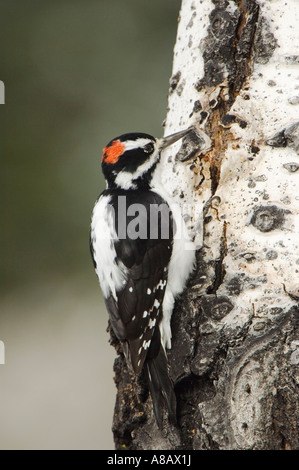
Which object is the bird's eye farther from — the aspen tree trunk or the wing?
the wing

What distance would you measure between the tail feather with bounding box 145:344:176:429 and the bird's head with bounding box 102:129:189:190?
81cm

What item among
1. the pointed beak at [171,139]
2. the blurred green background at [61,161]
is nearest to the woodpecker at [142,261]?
the pointed beak at [171,139]

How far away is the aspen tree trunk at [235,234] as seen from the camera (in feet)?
5.85

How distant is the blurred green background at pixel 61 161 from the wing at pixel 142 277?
2.34 metres

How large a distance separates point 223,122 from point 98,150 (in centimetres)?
262

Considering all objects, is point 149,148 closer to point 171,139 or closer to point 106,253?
point 171,139

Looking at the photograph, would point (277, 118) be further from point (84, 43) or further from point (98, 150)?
point (84, 43)

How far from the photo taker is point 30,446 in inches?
167

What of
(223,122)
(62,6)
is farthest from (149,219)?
(62,6)

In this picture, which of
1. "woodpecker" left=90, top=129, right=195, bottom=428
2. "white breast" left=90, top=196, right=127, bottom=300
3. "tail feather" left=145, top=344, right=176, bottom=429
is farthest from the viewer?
"white breast" left=90, top=196, right=127, bottom=300

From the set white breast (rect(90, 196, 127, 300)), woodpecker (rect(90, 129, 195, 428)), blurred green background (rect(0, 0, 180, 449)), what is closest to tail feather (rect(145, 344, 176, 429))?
woodpecker (rect(90, 129, 195, 428))

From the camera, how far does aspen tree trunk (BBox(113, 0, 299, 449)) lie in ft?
5.85

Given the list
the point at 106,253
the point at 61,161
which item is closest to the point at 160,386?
the point at 106,253

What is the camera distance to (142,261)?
228 centimetres
